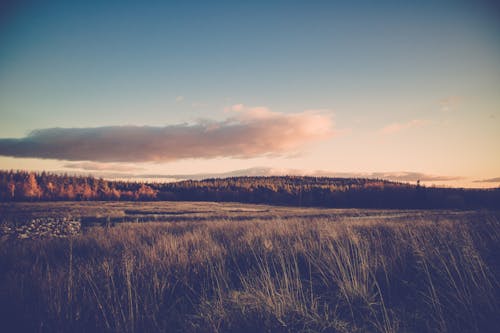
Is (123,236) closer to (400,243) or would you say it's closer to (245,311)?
(245,311)

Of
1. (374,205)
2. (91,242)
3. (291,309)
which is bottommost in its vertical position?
(374,205)

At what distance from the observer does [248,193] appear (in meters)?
82.2

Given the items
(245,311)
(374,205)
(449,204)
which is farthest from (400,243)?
(374,205)

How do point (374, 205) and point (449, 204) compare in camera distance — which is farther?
point (374, 205)

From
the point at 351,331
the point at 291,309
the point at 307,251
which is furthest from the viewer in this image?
the point at 307,251

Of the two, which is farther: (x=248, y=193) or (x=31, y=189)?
(x=248, y=193)

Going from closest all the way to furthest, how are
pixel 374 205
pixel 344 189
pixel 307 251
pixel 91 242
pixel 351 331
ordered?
pixel 351 331 → pixel 307 251 → pixel 91 242 → pixel 374 205 → pixel 344 189

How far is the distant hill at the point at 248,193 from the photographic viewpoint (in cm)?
5244

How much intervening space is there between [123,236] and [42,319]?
245 inches

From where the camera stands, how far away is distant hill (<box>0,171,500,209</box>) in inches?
2064

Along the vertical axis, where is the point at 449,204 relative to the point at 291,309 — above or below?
below

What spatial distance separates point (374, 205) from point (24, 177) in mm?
76670

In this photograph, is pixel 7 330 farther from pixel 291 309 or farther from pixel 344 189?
pixel 344 189

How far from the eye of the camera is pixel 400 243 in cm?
645
